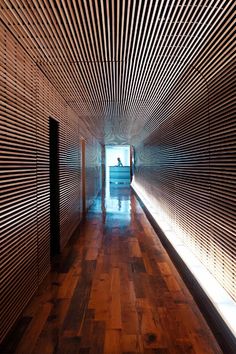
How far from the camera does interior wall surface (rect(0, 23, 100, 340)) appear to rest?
8.91 feet

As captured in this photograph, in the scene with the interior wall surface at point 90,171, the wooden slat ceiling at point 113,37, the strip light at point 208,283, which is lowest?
the strip light at point 208,283

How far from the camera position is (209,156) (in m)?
3.44

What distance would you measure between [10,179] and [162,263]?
2.79m

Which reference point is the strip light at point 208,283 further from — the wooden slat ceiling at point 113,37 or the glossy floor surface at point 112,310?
the wooden slat ceiling at point 113,37

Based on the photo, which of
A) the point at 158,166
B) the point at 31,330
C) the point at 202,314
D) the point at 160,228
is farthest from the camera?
the point at 158,166

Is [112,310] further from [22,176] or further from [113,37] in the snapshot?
[113,37]

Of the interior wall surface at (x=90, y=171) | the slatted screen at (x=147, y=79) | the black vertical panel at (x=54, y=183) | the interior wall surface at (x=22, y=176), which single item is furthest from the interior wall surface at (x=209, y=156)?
the interior wall surface at (x=90, y=171)

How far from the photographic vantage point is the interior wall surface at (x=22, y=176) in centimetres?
271

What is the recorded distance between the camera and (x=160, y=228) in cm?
639

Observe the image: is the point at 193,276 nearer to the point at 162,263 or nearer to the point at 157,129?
the point at 162,263

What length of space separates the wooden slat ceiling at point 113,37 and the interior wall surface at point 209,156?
18 cm

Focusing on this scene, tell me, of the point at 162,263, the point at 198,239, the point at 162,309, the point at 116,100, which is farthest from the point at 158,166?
the point at 162,309

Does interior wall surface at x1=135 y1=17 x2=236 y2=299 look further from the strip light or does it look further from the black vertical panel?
the black vertical panel

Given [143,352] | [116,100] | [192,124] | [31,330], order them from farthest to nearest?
[116,100], [192,124], [31,330], [143,352]
